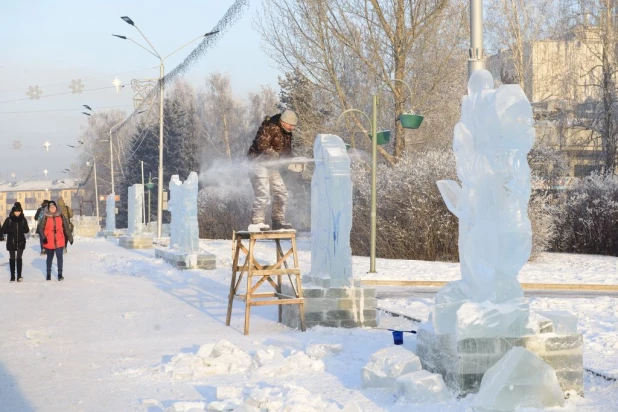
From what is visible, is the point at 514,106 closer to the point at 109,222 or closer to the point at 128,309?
the point at 128,309

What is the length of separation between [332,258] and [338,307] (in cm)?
65

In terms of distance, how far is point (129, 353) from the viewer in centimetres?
870

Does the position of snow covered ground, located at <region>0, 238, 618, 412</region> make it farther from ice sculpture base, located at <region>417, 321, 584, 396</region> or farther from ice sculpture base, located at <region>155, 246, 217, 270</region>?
ice sculpture base, located at <region>155, 246, 217, 270</region>

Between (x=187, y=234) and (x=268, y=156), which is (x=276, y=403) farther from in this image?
(x=187, y=234)

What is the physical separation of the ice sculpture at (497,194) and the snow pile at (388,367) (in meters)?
0.78

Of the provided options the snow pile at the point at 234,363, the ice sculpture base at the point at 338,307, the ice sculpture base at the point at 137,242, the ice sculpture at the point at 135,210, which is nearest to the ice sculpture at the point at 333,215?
the ice sculpture base at the point at 338,307

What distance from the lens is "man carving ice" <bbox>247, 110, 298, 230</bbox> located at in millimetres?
10141

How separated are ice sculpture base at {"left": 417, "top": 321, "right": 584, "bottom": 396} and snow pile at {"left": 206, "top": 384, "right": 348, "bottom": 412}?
1.03 metres

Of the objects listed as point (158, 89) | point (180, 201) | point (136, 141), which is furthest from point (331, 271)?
point (136, 141)

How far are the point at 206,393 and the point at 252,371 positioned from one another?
2.55ft

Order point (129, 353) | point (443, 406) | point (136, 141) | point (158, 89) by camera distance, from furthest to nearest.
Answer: point (136, 141)
point (158, 89)
point (129, 353)
point (443, 406)

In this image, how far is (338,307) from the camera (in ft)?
33.8

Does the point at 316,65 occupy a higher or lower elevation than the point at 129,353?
higher

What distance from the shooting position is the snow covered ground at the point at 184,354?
21.2ft
